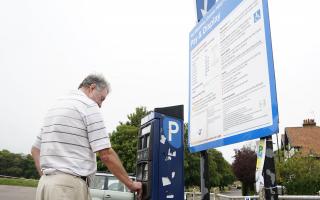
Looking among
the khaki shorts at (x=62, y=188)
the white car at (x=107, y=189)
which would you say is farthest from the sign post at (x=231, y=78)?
the white car at (x=107, y=189)

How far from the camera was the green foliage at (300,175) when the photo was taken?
936 inches

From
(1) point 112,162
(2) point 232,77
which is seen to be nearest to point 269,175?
(2) point 232,77

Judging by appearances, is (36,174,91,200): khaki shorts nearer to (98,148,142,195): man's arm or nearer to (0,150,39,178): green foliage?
(98,148,142,195): man's arm

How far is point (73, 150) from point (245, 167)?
112ft

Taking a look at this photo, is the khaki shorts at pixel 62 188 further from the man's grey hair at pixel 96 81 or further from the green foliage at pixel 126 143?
the green foliage at pixel 126 143

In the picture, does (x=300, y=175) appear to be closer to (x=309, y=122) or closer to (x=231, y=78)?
(x=231, y=78)

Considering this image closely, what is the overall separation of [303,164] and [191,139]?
2650cm

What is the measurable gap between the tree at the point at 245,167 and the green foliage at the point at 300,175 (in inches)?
207

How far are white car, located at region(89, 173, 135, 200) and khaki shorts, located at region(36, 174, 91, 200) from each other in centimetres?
924

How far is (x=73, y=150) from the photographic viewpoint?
3.23 metres

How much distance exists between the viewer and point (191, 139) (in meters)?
4.36

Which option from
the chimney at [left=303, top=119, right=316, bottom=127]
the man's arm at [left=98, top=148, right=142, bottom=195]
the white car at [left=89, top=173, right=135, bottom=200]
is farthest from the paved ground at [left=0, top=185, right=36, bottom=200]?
the chimney at [left=303, top=119, right=316, bottom=127]

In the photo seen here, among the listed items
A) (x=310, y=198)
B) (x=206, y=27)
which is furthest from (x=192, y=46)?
(x=310, y=198)

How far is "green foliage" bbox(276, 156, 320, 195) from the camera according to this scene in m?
23.8
